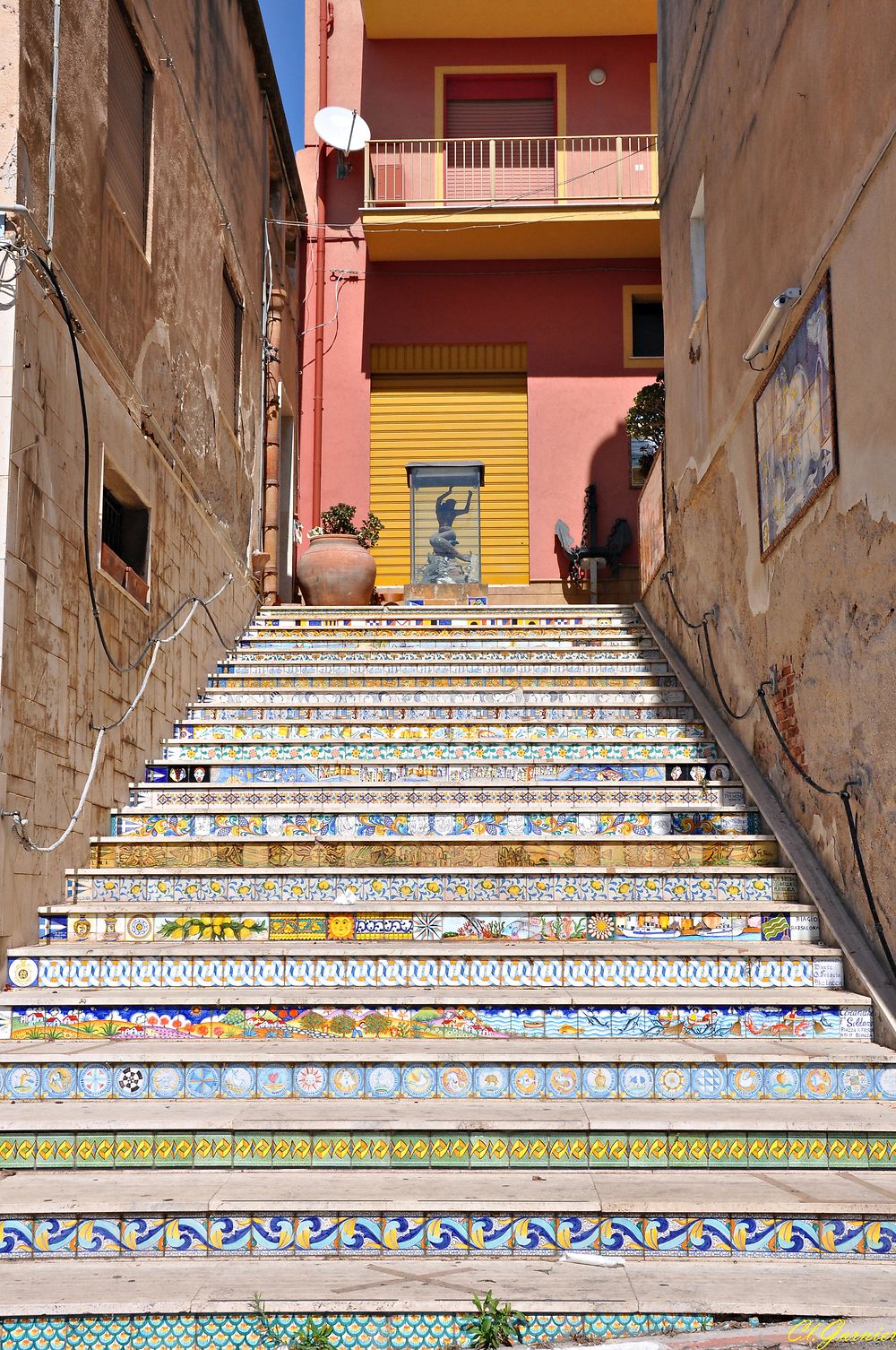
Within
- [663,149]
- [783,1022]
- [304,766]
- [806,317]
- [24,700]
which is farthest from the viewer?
[663,149]

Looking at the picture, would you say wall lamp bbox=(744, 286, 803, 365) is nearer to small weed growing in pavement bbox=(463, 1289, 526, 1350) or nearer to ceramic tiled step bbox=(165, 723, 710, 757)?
ceramic tiled step bbox=(165, 723, 710, 757)

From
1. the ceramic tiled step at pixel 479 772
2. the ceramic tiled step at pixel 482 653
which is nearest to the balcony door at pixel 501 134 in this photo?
the ceramic tiled step at pixel 482 653

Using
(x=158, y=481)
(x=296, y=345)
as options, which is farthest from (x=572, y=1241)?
(x=296, y=345)

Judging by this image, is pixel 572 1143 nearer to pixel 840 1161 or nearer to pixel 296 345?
pixel 840 1161

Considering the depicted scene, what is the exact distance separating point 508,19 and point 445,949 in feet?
42.3

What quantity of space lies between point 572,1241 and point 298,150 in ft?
45.8

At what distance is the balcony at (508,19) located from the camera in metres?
14.4

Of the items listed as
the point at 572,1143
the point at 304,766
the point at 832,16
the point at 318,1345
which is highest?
the point at 832,16

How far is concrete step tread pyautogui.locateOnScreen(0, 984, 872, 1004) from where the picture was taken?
171 inches

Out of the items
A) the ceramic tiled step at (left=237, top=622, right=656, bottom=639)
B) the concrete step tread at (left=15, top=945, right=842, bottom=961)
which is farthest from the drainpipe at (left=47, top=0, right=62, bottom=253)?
the ceramic tiled step at (left=237, top=622, right=656, bottom=639)

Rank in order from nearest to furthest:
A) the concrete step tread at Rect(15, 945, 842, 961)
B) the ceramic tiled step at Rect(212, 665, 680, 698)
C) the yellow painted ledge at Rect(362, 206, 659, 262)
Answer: the concrete step tread at Rect(15, 945, 842, 961) → the ceramic tiled step at Rect(212, 665, 680, 698) → the yellow painted ledge at Rect(362, 206, 659, 262)

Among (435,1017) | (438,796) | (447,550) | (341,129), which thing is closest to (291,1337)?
(435,1017)

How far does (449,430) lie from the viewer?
14.6 metres

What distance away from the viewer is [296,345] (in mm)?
14141
